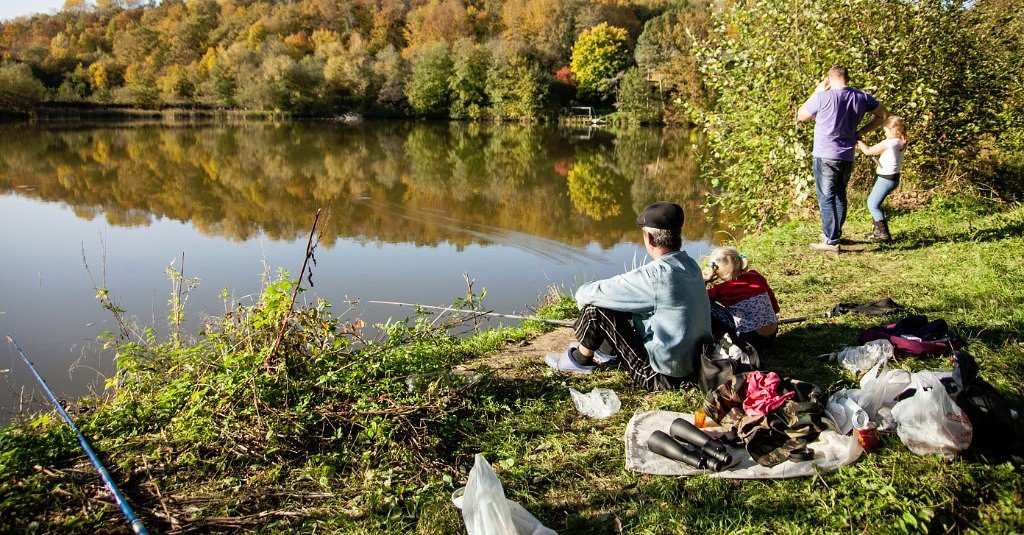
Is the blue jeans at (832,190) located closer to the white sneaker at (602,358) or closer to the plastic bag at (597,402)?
the white sneaker at (602,358)

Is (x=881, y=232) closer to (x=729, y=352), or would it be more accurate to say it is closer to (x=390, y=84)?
(x=729, y=352)

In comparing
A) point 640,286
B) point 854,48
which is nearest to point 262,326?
point 640,286

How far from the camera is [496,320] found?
24.3 feet

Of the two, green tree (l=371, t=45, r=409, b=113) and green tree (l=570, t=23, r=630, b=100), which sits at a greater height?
green tree (l=570, t=23, r=630, b=100)

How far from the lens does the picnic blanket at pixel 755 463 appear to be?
10.4 ft

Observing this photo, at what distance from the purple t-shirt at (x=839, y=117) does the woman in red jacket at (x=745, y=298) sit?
3.19m

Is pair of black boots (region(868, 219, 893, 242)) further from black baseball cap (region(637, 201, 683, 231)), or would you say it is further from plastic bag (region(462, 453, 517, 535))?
plastic bag (region(462, 453, 517, 535))

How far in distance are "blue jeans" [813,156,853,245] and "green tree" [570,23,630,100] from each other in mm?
55637

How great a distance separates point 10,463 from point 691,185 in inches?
701

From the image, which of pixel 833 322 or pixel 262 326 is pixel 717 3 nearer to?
pixel 833 322

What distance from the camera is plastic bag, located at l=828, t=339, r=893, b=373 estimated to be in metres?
4.20

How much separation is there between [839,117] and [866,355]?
12.0 ft

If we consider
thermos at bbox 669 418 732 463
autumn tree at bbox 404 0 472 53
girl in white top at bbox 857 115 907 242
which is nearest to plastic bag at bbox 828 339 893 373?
thermos at bbox 669 418 732 463

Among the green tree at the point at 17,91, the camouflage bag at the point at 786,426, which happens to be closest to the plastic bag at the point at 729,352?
the camouflage bag at the point at 786,426
